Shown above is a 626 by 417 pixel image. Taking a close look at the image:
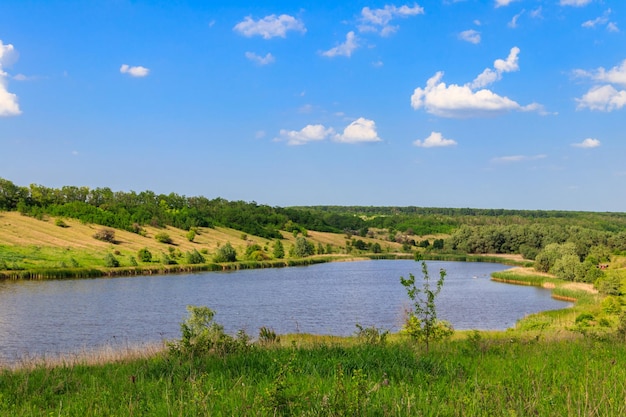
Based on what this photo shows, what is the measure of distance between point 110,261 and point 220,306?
130 feet

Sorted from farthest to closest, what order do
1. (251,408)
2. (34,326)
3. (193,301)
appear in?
(193,301) < (34,326) < (251,408)

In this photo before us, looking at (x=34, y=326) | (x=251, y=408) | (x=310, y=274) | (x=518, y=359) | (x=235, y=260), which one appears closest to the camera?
(x=251, y=408)

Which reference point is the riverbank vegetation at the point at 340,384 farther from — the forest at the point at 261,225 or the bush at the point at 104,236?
the bush at the point at 104,236

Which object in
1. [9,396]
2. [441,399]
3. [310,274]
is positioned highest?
[441,399]

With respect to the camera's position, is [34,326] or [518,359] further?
[34,326]

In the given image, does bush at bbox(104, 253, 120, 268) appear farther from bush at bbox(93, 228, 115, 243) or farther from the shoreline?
bush at bbox(93, 228, 115, 243)

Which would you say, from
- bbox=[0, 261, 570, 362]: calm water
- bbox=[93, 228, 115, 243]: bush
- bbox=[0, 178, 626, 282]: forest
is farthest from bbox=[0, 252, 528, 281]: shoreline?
bbox=[93, 228, 115, 243]: bush

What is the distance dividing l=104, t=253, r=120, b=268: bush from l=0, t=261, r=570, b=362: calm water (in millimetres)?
8150

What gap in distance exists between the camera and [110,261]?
83500 millimetres

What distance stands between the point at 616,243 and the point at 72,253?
357 feet

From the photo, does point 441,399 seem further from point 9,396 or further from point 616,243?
point 616,243

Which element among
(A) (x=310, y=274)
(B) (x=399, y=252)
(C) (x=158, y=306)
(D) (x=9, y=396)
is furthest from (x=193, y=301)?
(B) (x=399, y=252)

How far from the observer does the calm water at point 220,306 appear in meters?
37.2

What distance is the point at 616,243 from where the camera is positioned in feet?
369
